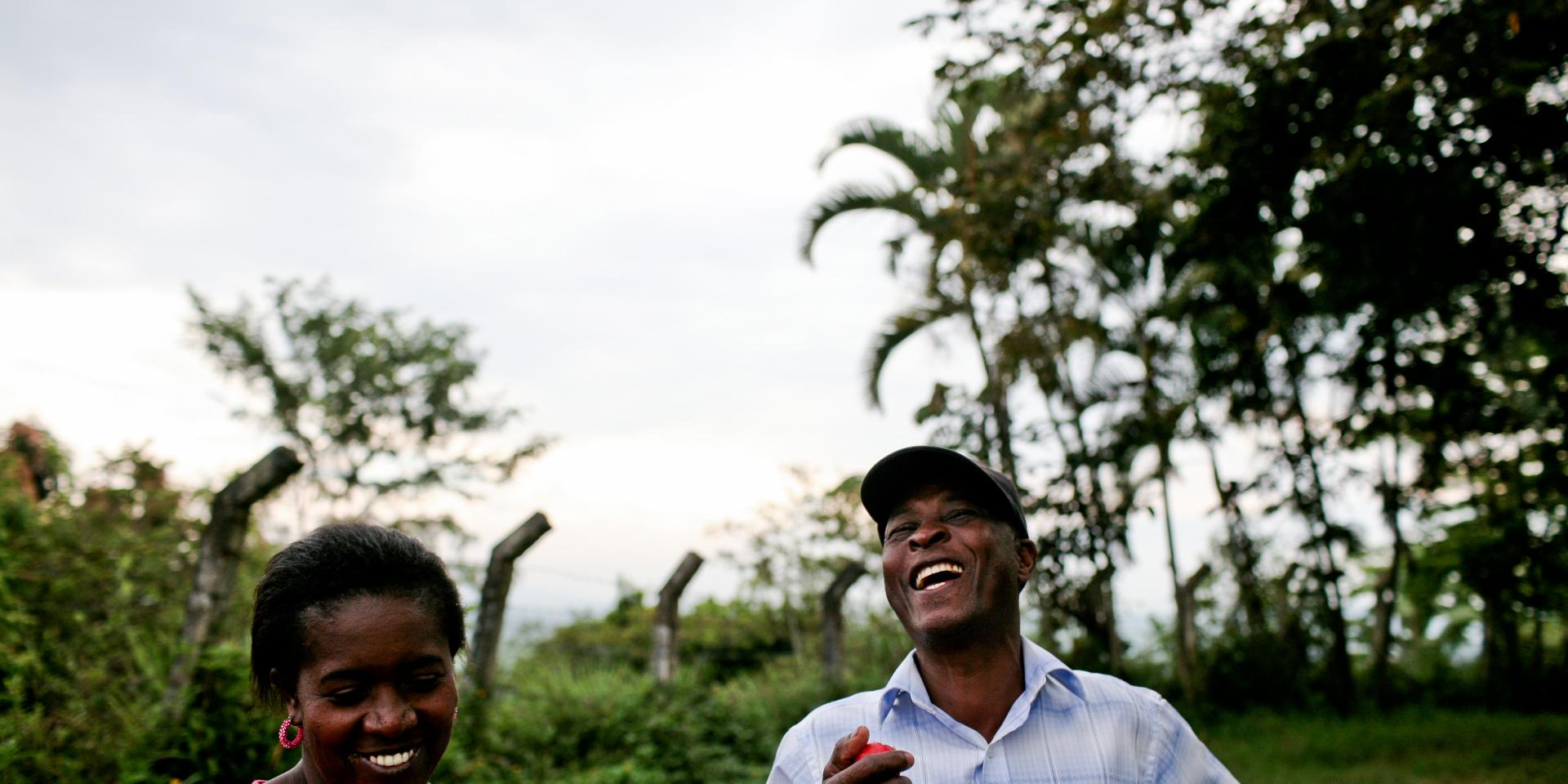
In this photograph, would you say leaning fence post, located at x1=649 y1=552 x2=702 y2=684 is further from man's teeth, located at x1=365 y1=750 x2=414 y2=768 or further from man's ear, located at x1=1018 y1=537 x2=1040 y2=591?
man's teeth, located at x1=365 y1=750 x2=414 y2=768

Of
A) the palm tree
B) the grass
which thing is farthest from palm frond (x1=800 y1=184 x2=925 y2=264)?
the grass

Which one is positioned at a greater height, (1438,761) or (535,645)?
(535,645)

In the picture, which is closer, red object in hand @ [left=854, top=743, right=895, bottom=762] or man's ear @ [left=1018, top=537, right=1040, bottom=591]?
red object in hand @ [left=854, top=743, right=895, bottom=762]

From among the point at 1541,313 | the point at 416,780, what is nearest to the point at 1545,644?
the point at 1541,313

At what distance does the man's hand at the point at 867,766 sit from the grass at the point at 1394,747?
29.1 feet

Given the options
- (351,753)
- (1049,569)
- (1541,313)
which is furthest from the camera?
(1049,569)

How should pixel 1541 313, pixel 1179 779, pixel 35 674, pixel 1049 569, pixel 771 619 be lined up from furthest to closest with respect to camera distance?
1. pixel 771 619
2. pixel 1049 569
3. pixel 1541 313
4. pixel 35 674
5. pixel 1179 779

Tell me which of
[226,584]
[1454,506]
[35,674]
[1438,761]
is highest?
[1454,506]

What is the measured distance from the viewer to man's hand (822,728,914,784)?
2.03m

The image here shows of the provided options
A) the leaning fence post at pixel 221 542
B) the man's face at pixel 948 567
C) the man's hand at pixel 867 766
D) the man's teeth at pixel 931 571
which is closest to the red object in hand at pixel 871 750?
the man's hand at pixel 867 766

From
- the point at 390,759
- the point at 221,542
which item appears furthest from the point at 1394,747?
the point at 390,759

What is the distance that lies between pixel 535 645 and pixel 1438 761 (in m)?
12.9

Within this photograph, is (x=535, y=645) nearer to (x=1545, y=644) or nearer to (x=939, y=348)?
(x=939, y=348)

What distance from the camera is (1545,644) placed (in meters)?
17.1
